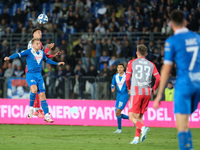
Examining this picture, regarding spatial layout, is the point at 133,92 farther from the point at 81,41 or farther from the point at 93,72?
the point at 81,41

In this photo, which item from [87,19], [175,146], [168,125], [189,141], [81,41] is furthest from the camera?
[87,19]

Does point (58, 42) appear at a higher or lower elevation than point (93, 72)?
higher

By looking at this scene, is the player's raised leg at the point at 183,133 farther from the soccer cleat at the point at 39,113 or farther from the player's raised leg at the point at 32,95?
the soccer cleat at the point at 39,113

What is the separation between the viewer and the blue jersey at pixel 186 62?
6.58 meters

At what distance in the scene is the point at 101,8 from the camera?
2561 cm

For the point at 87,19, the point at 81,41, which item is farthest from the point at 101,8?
the point at 81,41

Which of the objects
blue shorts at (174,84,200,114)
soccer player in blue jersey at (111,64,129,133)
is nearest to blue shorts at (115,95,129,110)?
soccer player in blue jersey at (111,64,129,133)

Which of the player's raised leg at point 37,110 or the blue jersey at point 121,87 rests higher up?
the blue jersey at point 121,87

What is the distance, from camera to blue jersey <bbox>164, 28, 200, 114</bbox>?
21.6ft

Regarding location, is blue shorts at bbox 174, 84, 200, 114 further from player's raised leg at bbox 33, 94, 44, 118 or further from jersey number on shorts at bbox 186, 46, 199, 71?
player's raised leg at bbox 33, 94, 44, 118

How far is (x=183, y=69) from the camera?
21.8 ft

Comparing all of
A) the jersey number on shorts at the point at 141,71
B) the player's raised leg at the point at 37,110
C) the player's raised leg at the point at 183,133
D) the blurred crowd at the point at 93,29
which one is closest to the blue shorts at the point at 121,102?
the player's raised leg at the point at 37,110

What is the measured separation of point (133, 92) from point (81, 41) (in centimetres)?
1291

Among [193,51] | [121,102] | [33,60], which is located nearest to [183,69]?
[193,51]
